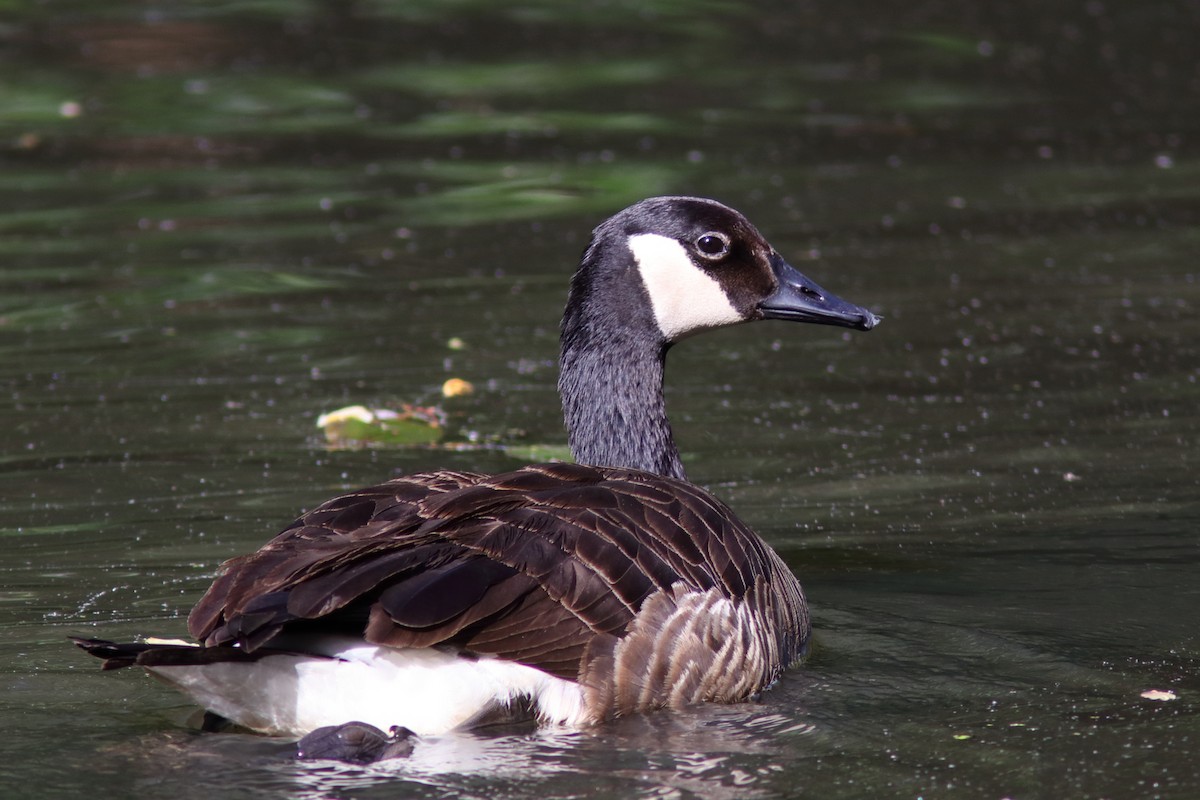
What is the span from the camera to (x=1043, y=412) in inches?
354

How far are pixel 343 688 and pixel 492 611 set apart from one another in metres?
0.45

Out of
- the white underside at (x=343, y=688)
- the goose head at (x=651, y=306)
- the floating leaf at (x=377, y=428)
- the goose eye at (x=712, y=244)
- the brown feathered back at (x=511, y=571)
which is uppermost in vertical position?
the goose eye at (x=712, y=244)

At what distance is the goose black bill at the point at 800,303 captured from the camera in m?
6.88

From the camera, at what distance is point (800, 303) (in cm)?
691

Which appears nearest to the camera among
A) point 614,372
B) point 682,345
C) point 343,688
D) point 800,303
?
point 343,688

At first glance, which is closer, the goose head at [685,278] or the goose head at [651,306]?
the goose head at [651,306]

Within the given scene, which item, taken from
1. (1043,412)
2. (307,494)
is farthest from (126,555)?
(1043,412)

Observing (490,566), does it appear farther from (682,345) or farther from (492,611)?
(682,345)

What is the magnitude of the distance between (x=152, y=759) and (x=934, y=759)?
7.02 feet

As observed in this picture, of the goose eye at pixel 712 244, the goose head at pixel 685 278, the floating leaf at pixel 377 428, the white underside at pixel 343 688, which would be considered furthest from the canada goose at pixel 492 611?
the floating leaf at pixel 377 428

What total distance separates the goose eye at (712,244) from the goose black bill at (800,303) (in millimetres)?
217

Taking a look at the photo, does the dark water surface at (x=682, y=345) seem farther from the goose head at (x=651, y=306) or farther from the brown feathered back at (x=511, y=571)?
the goose head at (x=651, y=306)

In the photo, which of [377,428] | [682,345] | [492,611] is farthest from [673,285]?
[682,345]

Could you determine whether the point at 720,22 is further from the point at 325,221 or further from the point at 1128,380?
the point at 1128,380
